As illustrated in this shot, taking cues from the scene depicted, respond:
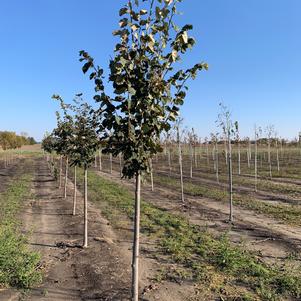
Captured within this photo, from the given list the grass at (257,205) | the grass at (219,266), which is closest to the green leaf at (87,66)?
the grass at (219,266)

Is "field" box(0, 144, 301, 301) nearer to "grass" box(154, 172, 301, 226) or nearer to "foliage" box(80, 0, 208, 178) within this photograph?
"grass" box(154, 172, 301, 226)

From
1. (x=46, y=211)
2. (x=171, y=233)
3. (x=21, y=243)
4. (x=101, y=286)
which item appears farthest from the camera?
(x=46, y=211)

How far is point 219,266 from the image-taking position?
355 inches

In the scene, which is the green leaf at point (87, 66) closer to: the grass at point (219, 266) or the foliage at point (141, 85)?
the foliage at point (141, 85)

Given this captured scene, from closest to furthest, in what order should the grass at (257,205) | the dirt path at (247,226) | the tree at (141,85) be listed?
the tree at (141,85), the dirt path at (247,226), the grass at (257,205)

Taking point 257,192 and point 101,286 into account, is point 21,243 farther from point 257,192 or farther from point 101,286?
point 257,192

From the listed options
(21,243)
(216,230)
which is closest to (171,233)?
(216,230)

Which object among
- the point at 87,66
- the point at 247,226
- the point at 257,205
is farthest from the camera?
the point at 257,205

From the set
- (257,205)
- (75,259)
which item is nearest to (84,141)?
(75,259)

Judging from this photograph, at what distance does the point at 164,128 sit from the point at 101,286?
426 cm

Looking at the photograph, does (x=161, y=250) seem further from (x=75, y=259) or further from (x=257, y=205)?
(x=257, y=205)

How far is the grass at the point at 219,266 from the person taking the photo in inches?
299

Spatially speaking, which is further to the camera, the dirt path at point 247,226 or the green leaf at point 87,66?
the dirt path at point 247,226

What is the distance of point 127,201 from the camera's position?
19.4 metres
